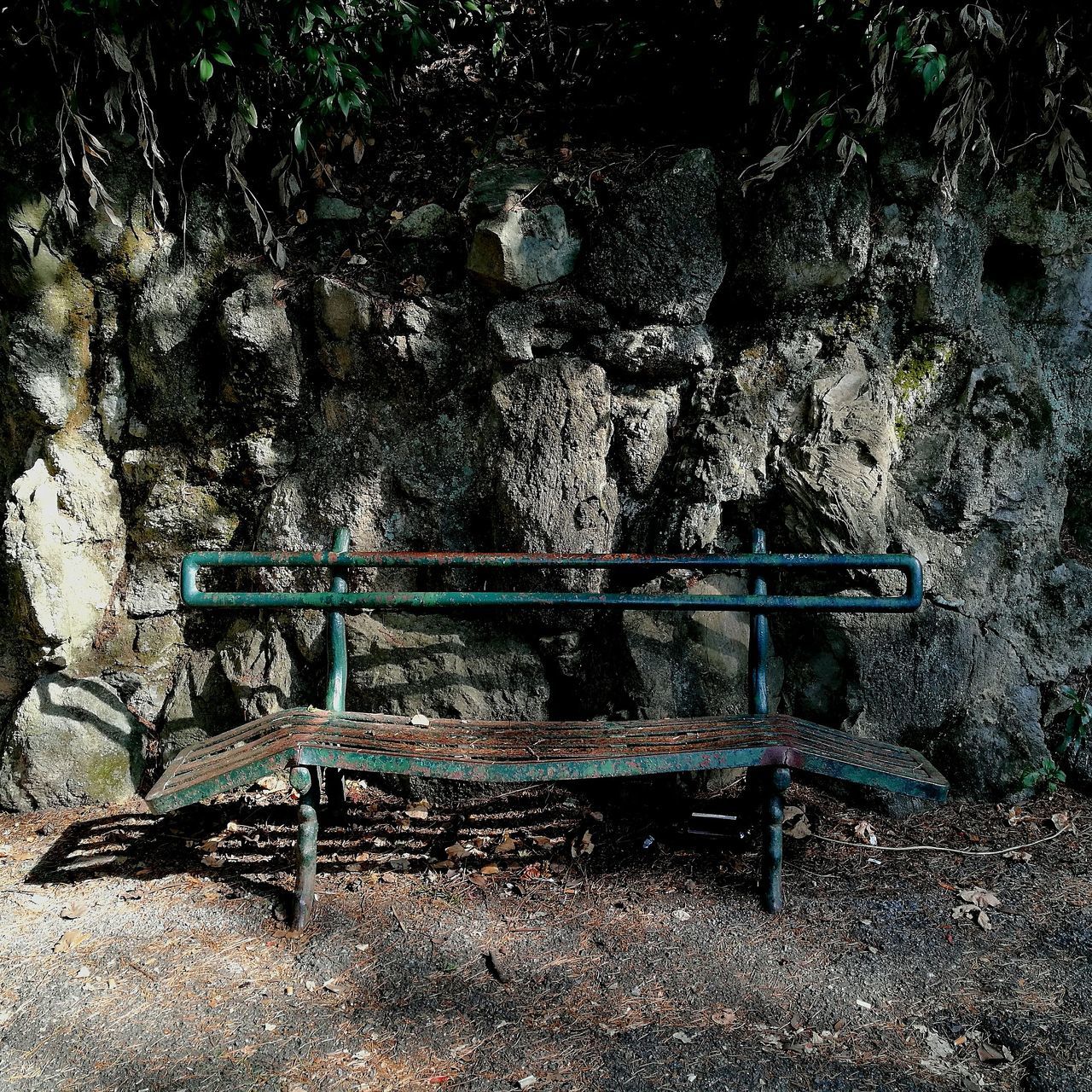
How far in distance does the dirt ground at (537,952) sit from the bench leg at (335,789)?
0.26 feet

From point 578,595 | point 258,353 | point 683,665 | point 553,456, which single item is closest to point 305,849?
point 578,595

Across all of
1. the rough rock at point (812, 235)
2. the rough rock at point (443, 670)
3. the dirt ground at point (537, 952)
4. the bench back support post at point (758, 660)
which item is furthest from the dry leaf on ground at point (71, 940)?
the rough rock at point (812, 235)

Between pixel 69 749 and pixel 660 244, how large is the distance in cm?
297

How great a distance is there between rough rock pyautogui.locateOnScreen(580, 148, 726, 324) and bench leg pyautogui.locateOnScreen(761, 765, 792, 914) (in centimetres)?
182

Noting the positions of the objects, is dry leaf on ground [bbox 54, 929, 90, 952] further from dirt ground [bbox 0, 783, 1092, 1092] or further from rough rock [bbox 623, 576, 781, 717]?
rough rock [bbox 623, 576, 781, 717]

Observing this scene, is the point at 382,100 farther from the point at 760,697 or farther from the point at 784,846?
the point at 784,846

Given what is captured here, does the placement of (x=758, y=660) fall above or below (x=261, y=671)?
above

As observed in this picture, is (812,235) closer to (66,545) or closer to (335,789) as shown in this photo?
(335,789)

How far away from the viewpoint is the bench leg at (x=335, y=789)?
321 cm

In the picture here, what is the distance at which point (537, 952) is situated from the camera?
2.55 m

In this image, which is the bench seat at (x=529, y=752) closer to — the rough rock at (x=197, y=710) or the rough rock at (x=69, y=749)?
the rough rock at (x=197, y=710)

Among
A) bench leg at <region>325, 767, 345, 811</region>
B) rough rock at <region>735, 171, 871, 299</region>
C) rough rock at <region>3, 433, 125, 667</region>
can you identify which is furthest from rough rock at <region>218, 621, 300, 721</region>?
rough rock at <region>735, 171, 871, 299</region>

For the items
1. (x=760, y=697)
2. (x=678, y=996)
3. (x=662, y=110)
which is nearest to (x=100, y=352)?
(x=662, y=110)

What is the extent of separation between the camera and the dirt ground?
2100 millimetres
